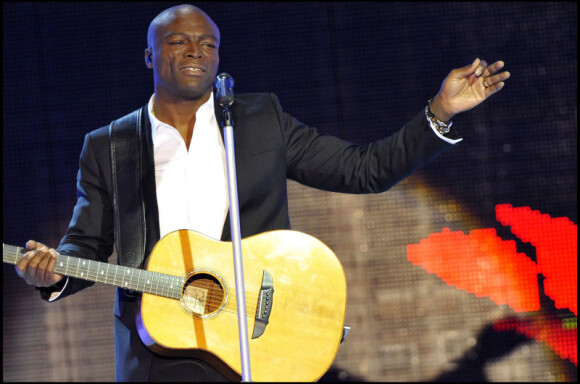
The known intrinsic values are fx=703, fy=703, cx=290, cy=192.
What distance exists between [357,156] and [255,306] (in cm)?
75

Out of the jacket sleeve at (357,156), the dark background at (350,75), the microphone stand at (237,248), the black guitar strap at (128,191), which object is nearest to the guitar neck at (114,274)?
the black guitar strap at (128,191)

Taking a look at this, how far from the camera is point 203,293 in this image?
2578 mm

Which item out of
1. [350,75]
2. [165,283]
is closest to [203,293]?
[165,283]

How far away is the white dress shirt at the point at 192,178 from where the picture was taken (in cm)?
272

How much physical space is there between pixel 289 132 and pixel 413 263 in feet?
5.84

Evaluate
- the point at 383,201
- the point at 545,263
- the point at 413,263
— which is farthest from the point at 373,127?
the point at 545,263

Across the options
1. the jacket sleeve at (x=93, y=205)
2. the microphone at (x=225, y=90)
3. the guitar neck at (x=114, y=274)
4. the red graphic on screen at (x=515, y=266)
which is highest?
the microphone at (x=225, y=90)

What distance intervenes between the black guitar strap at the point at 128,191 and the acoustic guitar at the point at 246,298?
159 mm

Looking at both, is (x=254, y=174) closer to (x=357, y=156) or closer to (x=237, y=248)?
(x=357, y=156)

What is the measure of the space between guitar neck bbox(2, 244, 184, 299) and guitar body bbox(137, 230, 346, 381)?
1.2 inches

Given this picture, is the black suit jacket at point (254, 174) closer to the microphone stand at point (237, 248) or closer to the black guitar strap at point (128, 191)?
the black guitar strap at point (128, 191)

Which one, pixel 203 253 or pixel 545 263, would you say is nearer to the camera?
pixel 203 253

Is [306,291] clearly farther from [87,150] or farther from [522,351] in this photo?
[522,351]

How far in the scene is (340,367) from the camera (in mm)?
4355
